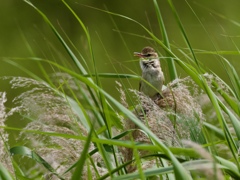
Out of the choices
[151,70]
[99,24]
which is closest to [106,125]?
[151,70]

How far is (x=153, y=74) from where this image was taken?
12.5ft

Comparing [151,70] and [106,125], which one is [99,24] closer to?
[151,70]

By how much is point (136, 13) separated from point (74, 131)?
8.31 m

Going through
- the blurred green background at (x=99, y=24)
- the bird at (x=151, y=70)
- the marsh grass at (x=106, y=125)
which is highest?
the blurred green background at (x=99, y=24)

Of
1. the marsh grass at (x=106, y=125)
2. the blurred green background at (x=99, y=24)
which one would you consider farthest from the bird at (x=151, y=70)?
the blurred green background at (x=99, y=24)

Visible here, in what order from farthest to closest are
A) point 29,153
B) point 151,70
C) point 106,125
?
1. point 151,70
2. point 29,153
3. point 106,125

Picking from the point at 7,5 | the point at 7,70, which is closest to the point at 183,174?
the point at 7,70

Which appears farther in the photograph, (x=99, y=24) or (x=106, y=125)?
(x=99, y=24)

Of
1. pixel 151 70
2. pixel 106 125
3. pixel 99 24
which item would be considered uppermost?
pixel 99 24

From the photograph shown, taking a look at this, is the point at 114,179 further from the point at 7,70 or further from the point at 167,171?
the point at 7,70

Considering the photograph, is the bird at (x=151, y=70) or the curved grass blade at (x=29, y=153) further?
the bird at (x=151, y=70)

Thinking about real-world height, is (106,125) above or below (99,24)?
below

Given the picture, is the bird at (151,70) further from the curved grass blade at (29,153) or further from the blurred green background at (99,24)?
the blurred green background at (99,24)

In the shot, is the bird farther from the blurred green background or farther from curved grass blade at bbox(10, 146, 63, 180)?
the blurred green background
